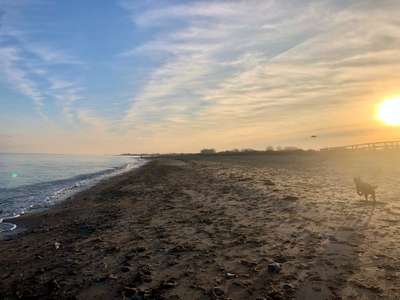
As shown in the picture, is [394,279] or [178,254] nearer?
[394,279]

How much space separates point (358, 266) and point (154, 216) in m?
8.75

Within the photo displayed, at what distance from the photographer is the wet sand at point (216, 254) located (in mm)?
6555

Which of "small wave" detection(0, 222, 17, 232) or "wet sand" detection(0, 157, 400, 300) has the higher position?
"wet sand" detection(0, 157, 400, 300)

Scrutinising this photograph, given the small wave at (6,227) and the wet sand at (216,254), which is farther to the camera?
the small wave at (6,227)

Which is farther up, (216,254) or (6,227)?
(216,254)

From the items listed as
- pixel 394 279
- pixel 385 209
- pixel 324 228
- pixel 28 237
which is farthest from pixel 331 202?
pixel 28 237

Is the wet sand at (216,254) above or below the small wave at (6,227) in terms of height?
above

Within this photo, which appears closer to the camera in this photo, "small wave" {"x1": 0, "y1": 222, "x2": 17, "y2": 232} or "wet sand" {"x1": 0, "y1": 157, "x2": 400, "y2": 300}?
"wet sand" {"x1": 0, "y1": 157, "x2": 400, "y2": 300}

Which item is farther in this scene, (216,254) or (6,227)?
(6,227)

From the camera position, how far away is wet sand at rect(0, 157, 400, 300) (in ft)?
21.5

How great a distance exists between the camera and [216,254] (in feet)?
28.1

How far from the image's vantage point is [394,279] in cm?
646

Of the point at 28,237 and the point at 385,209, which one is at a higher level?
the point at 385,209

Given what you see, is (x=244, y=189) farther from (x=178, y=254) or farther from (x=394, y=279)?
(x=394, y=279)
